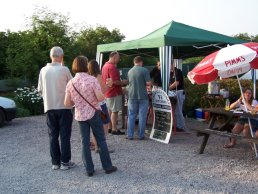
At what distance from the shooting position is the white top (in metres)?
5.64

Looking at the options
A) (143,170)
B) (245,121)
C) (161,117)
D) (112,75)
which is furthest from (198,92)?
(143,170)

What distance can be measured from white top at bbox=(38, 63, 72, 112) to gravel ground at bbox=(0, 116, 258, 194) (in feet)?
3.59

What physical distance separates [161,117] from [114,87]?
1.28m

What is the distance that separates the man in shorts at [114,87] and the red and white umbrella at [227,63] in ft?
7.77

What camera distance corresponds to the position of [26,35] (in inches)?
659

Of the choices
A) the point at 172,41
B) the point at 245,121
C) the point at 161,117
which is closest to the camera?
the point at 245,121

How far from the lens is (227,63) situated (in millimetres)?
5734

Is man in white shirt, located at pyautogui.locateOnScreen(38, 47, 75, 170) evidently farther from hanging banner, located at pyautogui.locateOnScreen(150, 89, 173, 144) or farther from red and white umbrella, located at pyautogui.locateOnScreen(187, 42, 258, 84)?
hanging banner, located at pyautogui.locateOnScreen(150, 89, 173, 144)

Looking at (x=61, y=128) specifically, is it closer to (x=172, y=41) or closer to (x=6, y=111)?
(x=172, y=41)

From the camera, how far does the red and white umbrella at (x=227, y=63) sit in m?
5.63

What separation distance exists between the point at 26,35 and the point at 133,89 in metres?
10.4

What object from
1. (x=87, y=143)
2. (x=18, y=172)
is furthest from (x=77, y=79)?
(x=18, y=172)

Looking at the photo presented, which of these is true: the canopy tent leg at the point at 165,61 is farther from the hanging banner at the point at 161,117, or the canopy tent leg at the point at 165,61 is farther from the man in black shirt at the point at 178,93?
the man in black shirt at the point at 178,93

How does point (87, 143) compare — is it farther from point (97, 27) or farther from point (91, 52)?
point (97, 27)
